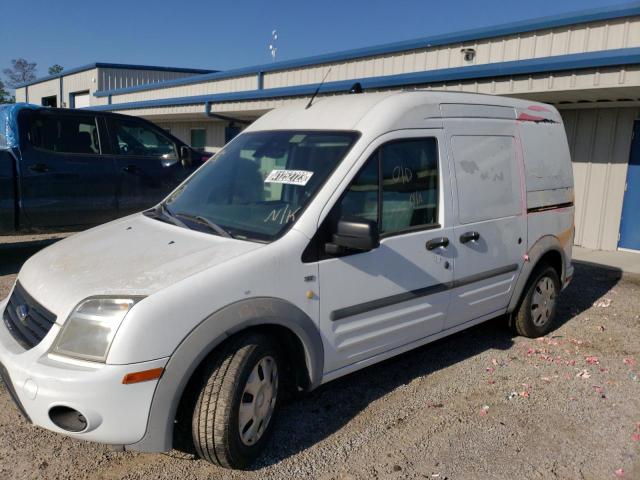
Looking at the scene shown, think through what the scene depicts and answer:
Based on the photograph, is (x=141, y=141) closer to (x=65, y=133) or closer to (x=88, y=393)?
(x=65, y=133)

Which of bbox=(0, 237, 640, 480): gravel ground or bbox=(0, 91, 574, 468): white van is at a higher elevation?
bbox=(0, 91, 574, 468): white van

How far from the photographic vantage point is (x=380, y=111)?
12.2ft

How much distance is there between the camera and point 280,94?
12.5m

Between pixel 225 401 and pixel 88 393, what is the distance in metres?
0.66

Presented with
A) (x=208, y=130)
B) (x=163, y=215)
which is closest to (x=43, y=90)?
(x=208, y=130)

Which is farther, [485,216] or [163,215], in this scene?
[485,216]

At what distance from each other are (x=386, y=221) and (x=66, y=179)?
4999mm

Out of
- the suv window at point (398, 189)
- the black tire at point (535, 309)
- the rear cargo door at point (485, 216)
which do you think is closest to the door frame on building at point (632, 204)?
the black tire at point (535, 309)

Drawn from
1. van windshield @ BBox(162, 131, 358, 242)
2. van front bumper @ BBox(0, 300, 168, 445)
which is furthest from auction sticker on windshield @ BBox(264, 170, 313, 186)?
van front bumper @ BBox(0, 300, 168, 445)

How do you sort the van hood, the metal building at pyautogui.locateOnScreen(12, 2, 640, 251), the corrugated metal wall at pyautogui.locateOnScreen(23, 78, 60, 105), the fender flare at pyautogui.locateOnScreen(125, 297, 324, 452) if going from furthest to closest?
the corrugated metal wall at pyautogui.locateOnScreen(23, 78, 60, 105)
the metal building at pyautogui.locateOnScreen(12, 2, 640, 251)
the van hood
the fender flare at pyautogui.locateOnScreen(125, 297, 324, 452)

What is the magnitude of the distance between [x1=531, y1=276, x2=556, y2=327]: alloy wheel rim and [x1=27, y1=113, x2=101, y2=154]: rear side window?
566 centimetres

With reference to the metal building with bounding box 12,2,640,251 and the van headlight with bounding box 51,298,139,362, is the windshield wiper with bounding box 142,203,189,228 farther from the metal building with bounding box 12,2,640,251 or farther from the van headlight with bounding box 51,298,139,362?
the metal building with bounding box 12,2,640,251

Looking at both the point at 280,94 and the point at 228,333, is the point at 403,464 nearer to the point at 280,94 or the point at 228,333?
the point at 228,333

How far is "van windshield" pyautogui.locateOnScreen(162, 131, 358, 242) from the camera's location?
133 inches
